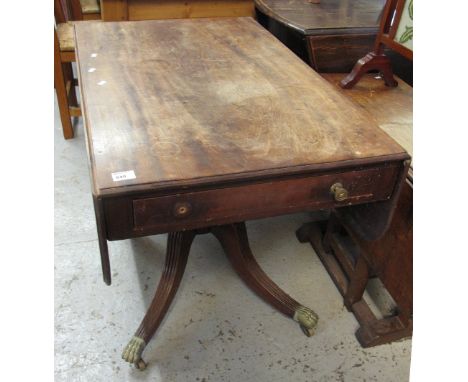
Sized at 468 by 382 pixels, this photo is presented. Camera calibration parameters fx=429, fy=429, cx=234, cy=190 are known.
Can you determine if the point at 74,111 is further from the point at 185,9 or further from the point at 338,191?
the point at 338,191

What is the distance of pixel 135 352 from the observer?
1.31 meters

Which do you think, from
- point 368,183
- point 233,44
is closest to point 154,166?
point 368,183

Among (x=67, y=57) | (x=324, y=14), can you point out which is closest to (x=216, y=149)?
(x=324, y=14)

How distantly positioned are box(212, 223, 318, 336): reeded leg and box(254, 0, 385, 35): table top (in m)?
0.93

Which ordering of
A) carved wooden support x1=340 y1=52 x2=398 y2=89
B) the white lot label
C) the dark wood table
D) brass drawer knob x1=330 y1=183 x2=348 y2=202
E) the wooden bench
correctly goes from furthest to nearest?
Result: the dark wood table
carved wooden support x1=340 y1=52 x2=398 y2=89
the wooden bench
brass drawer knob x1=330 y1=183 x2=348 y2=202
the white lot label

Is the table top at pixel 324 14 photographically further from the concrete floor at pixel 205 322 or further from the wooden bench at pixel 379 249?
the concrete floor at pixel 205 322

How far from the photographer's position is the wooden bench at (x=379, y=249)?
4.26 ft

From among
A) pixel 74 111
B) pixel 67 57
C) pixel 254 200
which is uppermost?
pixel 254 200

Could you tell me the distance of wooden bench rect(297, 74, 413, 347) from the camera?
1299mm

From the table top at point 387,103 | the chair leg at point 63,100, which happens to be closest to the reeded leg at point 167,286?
the table top at point 387,103

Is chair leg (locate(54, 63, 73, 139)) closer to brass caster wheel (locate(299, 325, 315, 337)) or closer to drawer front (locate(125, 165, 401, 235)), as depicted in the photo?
drawer front (locate(125, 165, 401, 235))

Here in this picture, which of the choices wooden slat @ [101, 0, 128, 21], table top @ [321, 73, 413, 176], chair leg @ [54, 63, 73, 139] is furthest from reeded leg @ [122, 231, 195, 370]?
wooden slat @ [101, 0, 128, 21]

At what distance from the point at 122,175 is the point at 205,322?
81 cm

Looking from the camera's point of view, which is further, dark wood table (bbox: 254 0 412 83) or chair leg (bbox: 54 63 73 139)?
chair leg (bbox: 54 63 73 139)
